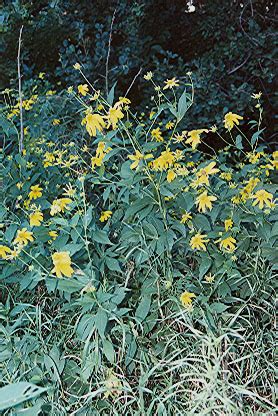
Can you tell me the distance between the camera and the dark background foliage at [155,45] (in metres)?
3.11

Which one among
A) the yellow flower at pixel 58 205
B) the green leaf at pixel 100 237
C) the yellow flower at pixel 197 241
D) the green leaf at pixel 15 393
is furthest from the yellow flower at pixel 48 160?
the green leaf at pixel 15 393

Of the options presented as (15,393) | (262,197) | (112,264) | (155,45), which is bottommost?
(155,45)

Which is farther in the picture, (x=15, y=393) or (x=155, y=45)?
(x=155, y=45)

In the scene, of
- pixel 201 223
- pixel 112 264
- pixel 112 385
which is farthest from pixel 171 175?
pixel 112 385

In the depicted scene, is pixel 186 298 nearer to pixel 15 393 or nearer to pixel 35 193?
pixel 35 193

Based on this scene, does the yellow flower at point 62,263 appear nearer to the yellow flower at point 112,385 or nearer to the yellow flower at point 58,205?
the yellow flower at point 58,205

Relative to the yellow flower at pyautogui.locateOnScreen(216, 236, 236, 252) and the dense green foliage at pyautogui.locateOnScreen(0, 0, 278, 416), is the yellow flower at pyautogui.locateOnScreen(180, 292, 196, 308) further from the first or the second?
the yellow flower at pyautogui.locateOnScreen(216, 236, 236, 252)

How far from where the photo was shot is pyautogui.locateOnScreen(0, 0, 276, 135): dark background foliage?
311 cm

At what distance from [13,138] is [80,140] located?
0.28m

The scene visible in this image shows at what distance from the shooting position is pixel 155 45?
3.34 meters

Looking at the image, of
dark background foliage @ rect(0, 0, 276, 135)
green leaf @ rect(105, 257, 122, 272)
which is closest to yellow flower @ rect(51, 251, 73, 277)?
green leaf @ rect(105, 257, 122, 272)

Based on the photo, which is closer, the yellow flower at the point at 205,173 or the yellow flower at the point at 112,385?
the yellow flower at the point at 112,385

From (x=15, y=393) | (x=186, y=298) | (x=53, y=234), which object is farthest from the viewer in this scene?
(x=53, y=234)

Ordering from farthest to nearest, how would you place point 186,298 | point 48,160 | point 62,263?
point 48,160 → point 186,298 → point 62,263
